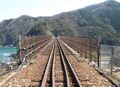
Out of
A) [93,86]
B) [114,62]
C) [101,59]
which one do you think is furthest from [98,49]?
[93,86]

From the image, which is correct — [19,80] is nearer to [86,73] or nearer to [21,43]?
[86,73]

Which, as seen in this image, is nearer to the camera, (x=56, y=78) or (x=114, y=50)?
(x=56, y=78)

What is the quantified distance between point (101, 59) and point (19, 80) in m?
7.46

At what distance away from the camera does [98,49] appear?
1058 inches

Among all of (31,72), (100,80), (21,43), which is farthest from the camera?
(21,43)

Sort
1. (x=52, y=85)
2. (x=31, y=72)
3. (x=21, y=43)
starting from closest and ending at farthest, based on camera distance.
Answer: (x=52, y=85)
(x=31, y=72)
(x=21, y=43)

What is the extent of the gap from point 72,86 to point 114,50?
5244mm

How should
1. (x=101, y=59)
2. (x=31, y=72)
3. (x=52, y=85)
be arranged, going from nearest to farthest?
(x=52, y=85)
(x=31, y=72)
(x=101, y=59)

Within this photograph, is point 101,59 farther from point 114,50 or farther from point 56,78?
point 56,78

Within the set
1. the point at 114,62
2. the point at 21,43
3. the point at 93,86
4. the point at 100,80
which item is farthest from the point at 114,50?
the point at 21,43

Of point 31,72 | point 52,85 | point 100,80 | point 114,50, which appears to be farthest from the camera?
point 31,72

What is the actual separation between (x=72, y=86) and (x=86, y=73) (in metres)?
5.47

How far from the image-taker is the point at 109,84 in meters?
19.2

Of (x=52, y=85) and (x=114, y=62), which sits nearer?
(x=52, y=85)
